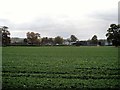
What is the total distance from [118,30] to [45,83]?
105150 mm

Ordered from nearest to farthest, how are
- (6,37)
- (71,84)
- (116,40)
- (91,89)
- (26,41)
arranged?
(91,89) < (71,84) < (116,40) < (6,37) < (26,41)

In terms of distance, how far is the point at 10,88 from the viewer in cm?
1166

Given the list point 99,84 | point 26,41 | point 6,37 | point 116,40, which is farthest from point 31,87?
point 26,41

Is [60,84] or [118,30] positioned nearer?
[60,84]

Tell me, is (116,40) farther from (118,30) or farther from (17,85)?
(17,85)

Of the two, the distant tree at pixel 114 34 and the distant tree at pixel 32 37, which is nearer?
the distant tree at pixel 114 34

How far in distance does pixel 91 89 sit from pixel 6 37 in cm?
12519

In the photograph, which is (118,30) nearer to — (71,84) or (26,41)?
(26,41)

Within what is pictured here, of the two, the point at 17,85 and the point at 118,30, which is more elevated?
the point at 118,30

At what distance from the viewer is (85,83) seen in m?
13.1

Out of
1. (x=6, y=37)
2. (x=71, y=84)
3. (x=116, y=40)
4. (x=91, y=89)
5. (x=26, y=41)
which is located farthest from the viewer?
(x=26, y=41)

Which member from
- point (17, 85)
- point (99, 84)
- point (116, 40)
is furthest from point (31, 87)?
point (116, 40)

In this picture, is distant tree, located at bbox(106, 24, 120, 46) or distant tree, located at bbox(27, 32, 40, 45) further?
distant tree, located at bbox(27, 32, 40, 45)

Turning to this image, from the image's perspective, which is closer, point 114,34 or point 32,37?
point 114,34
